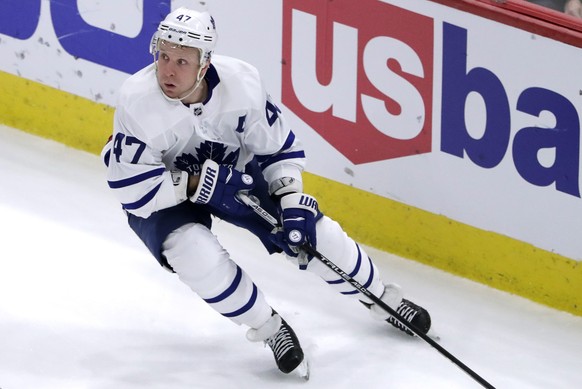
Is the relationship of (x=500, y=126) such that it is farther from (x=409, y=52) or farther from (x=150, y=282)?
(x=150, y=282)

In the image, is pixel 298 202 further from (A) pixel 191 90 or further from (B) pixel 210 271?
(A) pixel 191 90

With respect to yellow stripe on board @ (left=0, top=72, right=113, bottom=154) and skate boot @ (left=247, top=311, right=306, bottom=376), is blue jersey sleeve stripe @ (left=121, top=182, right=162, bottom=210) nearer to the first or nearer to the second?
skate boot @ (left=247, top=311, right=306, bottom=376)

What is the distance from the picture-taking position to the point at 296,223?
373 centimetres

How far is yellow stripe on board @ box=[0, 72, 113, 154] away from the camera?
524 cm

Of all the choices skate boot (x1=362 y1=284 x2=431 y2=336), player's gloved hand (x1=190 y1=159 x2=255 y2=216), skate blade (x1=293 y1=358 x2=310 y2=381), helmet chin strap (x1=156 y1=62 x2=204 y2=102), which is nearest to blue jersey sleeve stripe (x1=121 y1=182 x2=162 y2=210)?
player's gloved hand (x1=190 y1=159 x2=255 y2=216)

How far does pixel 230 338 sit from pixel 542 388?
96cm

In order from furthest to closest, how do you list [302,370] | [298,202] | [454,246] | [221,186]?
[454,246]
[302,370]
[298,202]
[221,186]

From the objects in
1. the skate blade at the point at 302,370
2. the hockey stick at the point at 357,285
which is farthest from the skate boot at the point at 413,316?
the skate blade at the point at 302,370

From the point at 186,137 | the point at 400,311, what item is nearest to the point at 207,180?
the point at 186,137

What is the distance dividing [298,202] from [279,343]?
0.43 m

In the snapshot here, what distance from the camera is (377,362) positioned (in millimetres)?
4023

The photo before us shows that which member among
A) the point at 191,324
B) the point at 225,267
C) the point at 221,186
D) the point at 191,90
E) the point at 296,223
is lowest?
the point at 191,324

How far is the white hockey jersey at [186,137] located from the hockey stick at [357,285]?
0.15 metres

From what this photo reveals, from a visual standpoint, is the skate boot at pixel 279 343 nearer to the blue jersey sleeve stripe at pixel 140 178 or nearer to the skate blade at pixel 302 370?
the skate blade at pixel 302 370
